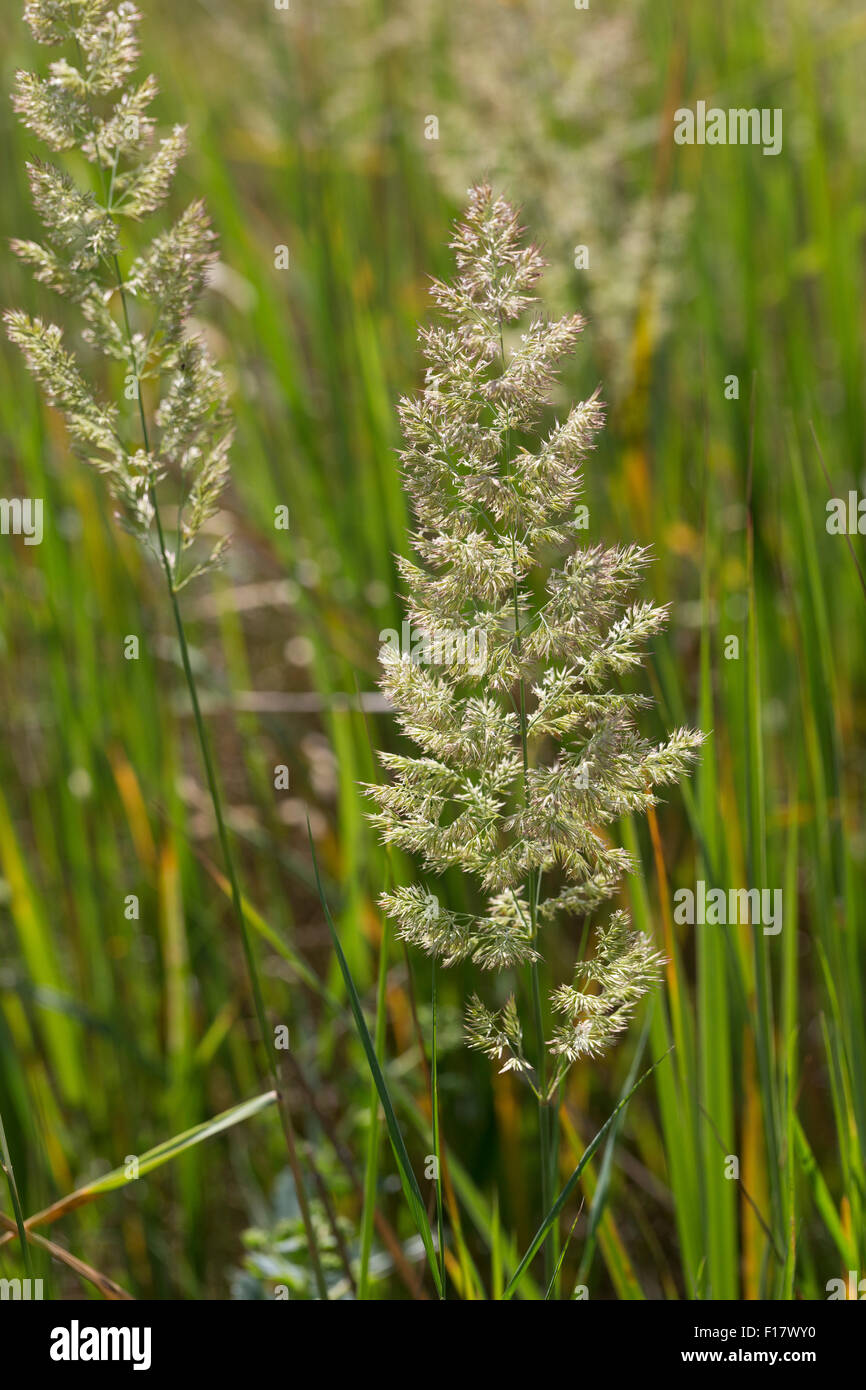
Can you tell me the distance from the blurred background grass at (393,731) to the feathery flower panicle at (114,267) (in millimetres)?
405

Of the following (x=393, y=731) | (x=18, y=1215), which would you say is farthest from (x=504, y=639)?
(x=393, y=731)

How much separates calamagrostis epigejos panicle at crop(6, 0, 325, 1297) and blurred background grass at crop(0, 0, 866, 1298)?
394mm

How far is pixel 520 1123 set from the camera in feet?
4.26

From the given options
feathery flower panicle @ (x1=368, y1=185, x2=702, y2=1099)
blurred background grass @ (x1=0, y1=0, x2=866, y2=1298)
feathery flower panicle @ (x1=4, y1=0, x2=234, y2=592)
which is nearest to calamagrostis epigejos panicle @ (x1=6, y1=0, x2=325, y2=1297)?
feathery flower panicle @ (x1=4, y1=0, x2=234, y2=592)

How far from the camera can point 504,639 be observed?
68 centimetres

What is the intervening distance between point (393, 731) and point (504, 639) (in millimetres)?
810

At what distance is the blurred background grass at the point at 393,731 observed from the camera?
998 millimetres

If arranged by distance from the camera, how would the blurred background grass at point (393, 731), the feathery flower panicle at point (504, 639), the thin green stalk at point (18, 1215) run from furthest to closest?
1. the blurred background grass at point (393, 731)
2. the thin green stalk at point (18, 1215)
3. the feathery flower panicle at point (504, 639)

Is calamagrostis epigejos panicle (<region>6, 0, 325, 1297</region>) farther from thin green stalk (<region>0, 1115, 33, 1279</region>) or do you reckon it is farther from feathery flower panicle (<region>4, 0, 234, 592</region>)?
thin green stalk (<region>0, 1115, 33, 1279</region>)

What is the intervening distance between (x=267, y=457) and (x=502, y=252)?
1178 millimetres

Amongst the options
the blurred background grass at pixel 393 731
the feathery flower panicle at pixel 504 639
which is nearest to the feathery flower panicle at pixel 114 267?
the feathery flower panicle at pixel 504 639

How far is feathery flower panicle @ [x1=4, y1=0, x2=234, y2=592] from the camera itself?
748mm

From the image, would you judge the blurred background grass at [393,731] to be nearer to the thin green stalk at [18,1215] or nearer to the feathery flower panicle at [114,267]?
the thin green stalk at [18,1215]
